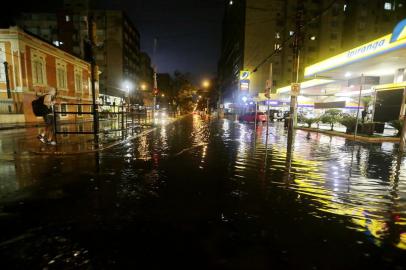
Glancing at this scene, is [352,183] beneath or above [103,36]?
beneath

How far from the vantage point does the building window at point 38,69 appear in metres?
26.4

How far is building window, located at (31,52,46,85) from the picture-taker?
2638cm

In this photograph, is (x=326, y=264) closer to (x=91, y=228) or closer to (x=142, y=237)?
(x=142, y=237)

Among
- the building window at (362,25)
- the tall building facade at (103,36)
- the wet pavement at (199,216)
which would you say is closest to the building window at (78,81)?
the tall building facade at (103,36)

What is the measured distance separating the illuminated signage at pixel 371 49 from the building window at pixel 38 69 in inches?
1117

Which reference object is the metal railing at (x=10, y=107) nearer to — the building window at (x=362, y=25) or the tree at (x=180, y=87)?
the tree at (x=180, y=87)

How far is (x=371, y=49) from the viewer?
44.9ft

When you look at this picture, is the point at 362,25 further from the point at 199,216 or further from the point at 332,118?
the point at 199,216

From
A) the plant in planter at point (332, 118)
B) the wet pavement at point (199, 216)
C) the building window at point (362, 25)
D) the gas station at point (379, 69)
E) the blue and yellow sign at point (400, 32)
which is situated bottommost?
the wet pavement at point (199, 216)

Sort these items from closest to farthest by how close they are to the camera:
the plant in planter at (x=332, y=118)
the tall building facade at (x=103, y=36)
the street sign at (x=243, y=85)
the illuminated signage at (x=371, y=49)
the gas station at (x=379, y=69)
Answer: the illuminated signage at (x=371, y=49), the gas station at (x=379, y=69), the plant in planter at (x=332, y=118), the street sign at (x=243, y=85), the tall building facade at (x=103, y=36)

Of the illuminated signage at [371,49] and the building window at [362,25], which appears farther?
the building window at [362,25]

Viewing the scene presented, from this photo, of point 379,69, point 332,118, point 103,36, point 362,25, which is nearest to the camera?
point 379,69

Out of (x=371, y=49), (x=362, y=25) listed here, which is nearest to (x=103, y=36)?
(x=362, y=25)

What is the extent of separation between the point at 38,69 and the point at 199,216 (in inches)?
1208
